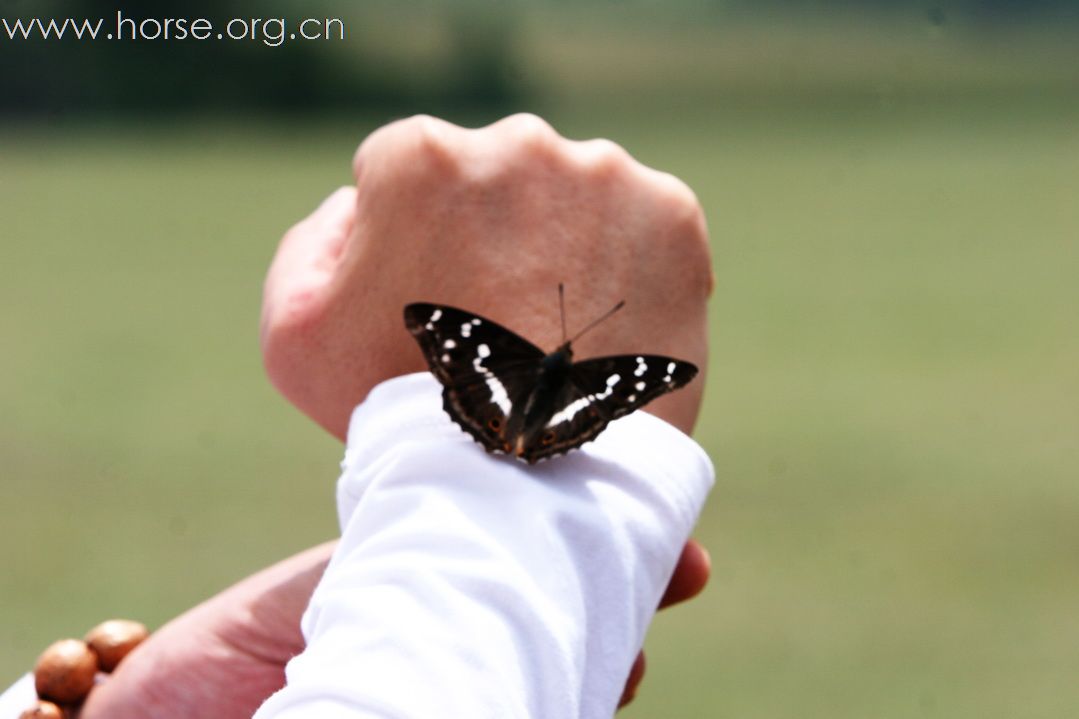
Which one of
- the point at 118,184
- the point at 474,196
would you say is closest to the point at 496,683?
the point at 474,196

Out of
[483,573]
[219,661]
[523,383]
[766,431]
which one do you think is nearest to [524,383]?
[523,383]

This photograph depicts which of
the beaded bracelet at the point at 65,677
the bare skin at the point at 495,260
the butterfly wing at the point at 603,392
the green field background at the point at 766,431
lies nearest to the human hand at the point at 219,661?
the beaded bracelet at the point at 65,677

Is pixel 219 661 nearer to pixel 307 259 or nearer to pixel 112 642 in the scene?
pixel 112 642

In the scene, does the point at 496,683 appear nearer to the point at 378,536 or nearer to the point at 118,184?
the point at 378,536

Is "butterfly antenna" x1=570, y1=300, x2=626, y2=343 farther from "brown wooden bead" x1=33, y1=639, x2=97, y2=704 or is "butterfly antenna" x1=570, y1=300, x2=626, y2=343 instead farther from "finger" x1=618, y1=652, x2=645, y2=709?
"brown wooden bead" x1=33, y1=639, x2=97, y2=704

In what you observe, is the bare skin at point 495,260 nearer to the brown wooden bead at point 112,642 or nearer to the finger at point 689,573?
Answer: the finger at point 689,573

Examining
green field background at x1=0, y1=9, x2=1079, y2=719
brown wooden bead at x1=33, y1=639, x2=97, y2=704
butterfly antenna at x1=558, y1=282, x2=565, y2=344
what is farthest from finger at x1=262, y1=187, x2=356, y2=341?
green field background at x1=0, y1=9, x2=1079, y2=719
